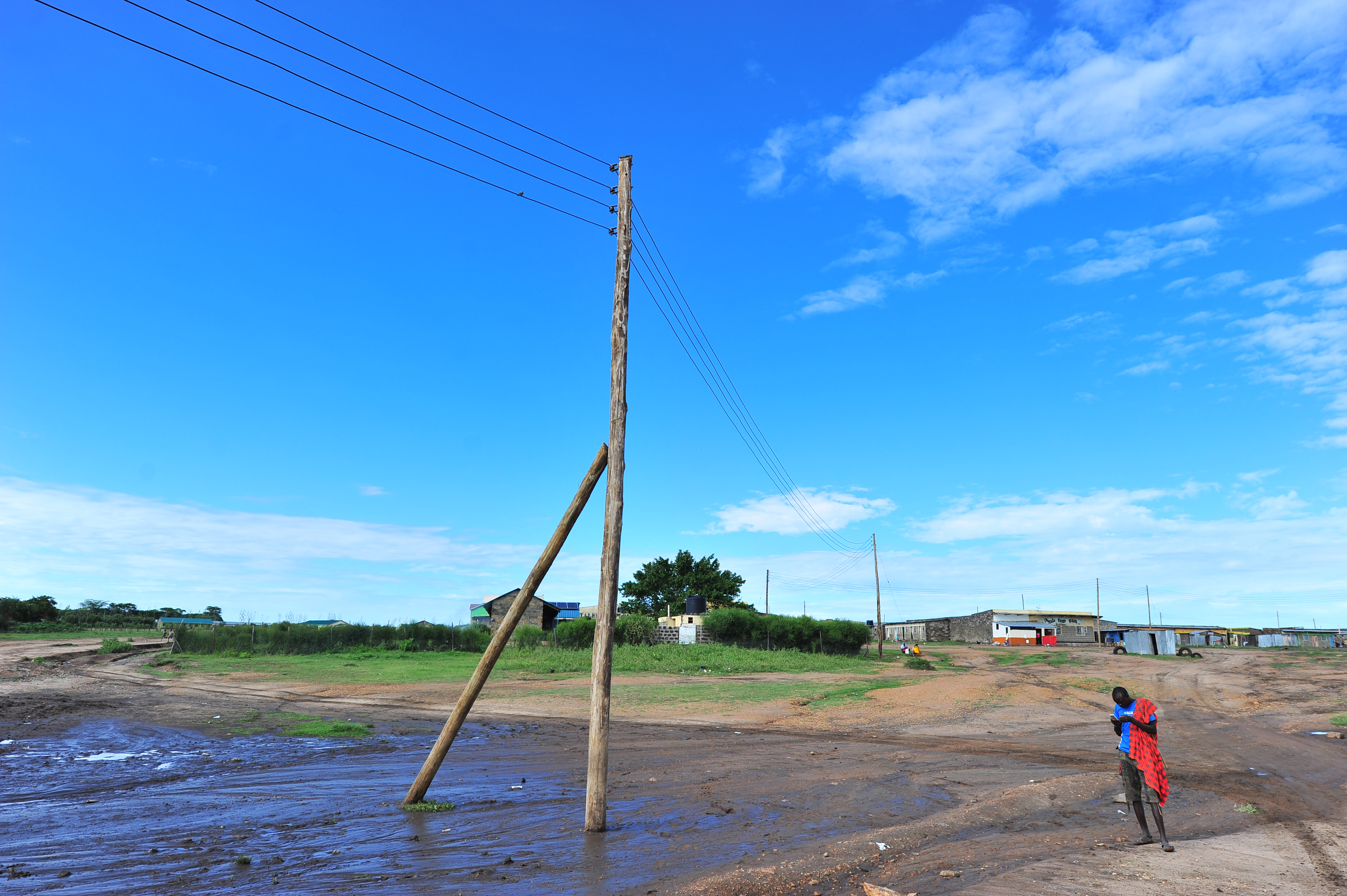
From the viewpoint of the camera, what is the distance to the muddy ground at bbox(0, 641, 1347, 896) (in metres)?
8.17

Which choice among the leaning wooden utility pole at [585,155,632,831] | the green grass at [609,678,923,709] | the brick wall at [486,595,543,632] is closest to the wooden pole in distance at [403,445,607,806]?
the leaning wooden utility pole at [585,155,632,831]

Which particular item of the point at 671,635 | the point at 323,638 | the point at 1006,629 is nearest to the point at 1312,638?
the point at 1006,629

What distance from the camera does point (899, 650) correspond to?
70375 millimetres

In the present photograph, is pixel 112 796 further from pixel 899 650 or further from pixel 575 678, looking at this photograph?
pixel 899 650

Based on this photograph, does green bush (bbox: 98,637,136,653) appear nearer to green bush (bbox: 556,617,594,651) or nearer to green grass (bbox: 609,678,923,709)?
green bush (bbox: 556,617,594,651)

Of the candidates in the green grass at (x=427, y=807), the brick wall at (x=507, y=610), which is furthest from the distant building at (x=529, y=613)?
the green grass at (x=427, y=807)

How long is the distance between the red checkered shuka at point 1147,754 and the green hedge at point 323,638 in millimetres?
46807

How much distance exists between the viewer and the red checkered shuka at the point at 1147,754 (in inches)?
357

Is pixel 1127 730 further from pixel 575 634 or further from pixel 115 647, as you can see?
pixel 115 647

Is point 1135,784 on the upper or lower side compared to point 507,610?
lower

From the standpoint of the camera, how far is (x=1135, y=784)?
30.7 ft

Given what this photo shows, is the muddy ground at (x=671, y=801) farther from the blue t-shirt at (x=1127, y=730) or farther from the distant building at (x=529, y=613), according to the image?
the distant building at (x=529, y=613)

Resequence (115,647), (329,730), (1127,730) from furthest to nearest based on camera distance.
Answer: (115,647)
(329,730)
(1127,730)

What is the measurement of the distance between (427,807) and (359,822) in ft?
3.45
